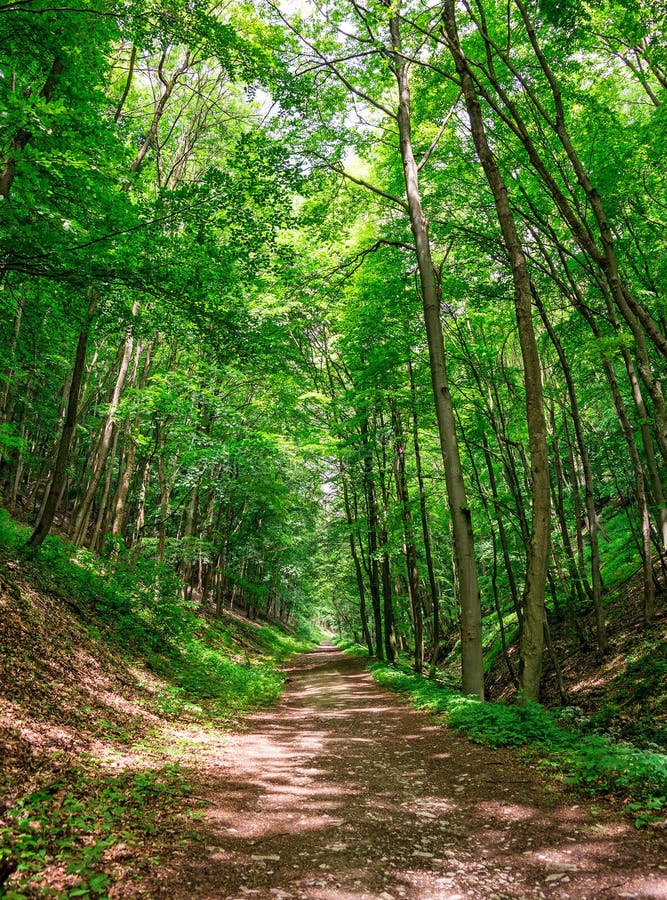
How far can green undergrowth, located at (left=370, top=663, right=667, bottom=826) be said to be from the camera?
374 cm

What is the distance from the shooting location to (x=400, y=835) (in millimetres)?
3439

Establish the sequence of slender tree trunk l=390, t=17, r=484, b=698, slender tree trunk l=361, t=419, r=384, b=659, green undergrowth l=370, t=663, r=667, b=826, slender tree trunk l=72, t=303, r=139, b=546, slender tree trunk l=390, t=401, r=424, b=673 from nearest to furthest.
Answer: green undergrowth l=370, t=663, r=667, b=826, slender tree trunk l=390, t=17, r=484, b=698, slender tree trunk l=72, t=303, r=139, b=546, slender tree trunk l=390, t=401, r=424, b=673, slender tree trunk l=361, t=419, r=384, b=659

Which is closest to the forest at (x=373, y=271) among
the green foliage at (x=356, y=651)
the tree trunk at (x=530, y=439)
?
the tree trunk at (x=530, y=439)

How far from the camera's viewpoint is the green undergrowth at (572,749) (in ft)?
12.3

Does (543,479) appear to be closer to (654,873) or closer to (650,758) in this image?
→ (650,758)

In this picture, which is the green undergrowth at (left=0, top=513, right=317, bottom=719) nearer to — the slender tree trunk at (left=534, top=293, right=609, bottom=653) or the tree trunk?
the tree trunk

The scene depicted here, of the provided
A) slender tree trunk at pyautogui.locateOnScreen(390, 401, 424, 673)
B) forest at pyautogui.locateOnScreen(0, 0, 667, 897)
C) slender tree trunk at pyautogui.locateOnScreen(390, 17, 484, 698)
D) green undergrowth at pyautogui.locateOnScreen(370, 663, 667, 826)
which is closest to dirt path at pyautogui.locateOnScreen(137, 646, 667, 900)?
green undergrowth at pyautogui.locateOnScreen(370, 663, 667, 826)

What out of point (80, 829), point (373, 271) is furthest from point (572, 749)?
point (373, 271)

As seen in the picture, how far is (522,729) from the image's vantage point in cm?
585

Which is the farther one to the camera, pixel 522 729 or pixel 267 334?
pixel 267 334

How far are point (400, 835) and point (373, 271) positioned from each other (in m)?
12.3

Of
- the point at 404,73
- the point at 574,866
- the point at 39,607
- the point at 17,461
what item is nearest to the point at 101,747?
the point at 39,607

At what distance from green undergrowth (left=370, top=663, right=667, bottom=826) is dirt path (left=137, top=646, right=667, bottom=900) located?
0.28m

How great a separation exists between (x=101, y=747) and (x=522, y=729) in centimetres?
492
